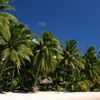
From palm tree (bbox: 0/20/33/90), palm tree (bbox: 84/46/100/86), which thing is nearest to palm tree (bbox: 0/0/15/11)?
palm tree (bbox: 0/20/33/90)

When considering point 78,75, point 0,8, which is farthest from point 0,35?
point 78,75

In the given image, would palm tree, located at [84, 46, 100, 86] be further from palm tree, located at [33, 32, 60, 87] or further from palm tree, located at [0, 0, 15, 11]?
palm tree, located at [0, 0, 15, 11]

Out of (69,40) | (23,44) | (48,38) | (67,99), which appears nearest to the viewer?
(67,99)

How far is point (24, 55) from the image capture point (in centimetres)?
3681

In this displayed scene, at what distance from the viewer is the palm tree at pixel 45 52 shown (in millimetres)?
41469

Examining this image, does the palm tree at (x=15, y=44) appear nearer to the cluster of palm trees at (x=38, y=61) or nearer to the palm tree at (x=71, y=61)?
the cluster of palm trees at (x=38, y=61)

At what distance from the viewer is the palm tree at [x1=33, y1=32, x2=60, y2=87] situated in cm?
4147

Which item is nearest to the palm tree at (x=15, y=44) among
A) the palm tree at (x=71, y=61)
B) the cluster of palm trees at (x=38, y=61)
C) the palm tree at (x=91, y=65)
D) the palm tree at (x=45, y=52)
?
the cluster of palm trees at (x=38, y=61)

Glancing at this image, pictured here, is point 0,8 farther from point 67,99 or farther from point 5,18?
point 67,99

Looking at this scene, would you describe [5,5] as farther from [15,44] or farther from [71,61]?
[71,61]

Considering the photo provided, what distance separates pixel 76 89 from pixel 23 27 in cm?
1948

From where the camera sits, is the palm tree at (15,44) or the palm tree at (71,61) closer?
the palm tree at (15,44)

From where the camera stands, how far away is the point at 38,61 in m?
41.5

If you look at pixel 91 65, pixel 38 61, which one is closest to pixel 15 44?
pixel 38 61
